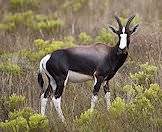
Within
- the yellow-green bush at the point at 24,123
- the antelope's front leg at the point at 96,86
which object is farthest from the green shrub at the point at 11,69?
the yellow-green bush at the point at 24,123

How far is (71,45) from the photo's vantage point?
37.3 feet

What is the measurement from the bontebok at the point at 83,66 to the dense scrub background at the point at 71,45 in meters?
0.31

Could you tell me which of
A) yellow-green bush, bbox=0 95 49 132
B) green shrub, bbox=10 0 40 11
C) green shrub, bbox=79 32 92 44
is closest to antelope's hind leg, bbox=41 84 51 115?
yellow-green bush, bbox=0 95 49 132

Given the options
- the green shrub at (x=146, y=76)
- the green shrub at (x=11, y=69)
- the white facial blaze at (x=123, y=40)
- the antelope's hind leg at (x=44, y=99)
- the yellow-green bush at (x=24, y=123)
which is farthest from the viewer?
the green shrub at (x=11, y=69)

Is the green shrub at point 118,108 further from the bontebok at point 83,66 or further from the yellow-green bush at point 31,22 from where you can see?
the yellow-green bush at point 31,22

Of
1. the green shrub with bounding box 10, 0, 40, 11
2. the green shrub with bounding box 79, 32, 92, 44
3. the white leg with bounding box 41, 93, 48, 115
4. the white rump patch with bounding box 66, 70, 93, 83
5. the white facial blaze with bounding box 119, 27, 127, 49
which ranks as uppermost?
the white facial blaze with bounding box 119, 27, 127, 49

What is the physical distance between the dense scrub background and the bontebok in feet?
1.03

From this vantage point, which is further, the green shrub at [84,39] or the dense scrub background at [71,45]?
the green shrub at [84,39]

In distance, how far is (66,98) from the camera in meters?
8.89

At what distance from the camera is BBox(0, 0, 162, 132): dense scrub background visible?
24.0 ft

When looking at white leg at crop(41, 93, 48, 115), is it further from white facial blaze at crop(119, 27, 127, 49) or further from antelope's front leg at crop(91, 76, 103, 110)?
white facial blaze at crop(119, 27, 127, 49)

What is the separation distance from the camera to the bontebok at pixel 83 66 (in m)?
8.16

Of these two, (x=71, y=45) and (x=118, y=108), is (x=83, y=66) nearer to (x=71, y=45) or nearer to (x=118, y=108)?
(x=118, y=108)

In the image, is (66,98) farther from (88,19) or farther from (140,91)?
(88,19)
